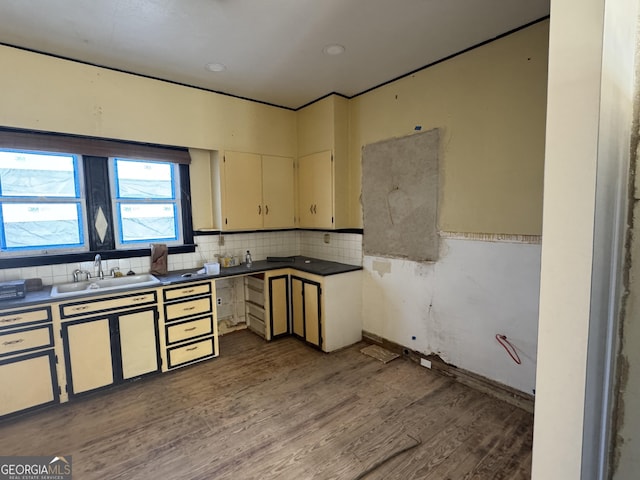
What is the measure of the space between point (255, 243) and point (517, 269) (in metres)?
2.89

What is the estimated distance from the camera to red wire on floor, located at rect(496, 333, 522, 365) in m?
2.39

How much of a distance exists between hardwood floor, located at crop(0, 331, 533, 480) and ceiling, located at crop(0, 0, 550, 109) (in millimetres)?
2818

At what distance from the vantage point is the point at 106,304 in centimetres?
259

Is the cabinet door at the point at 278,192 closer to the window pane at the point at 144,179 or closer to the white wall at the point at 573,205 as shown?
the window pane at the point at 144,179

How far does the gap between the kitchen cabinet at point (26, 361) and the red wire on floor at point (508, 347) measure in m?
3.46

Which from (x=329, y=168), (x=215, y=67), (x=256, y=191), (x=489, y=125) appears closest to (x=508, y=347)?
(x=489, y=125)

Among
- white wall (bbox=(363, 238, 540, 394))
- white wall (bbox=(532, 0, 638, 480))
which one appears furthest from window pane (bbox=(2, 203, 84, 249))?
Result: white wall (bbox=(532, 0, 638, 480))

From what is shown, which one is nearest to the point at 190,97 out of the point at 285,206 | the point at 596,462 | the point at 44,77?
the point at 44,77

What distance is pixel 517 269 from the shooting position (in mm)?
2355

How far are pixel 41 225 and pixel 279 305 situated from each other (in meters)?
2.36

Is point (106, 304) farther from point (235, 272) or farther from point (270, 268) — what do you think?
point (270, 268)

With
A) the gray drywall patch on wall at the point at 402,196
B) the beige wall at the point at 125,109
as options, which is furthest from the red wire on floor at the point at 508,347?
the beige wall at the point at 125,109

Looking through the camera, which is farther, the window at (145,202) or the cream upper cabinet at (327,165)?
the cream upper cabinet at (327,165)

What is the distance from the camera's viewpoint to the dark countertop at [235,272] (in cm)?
234
